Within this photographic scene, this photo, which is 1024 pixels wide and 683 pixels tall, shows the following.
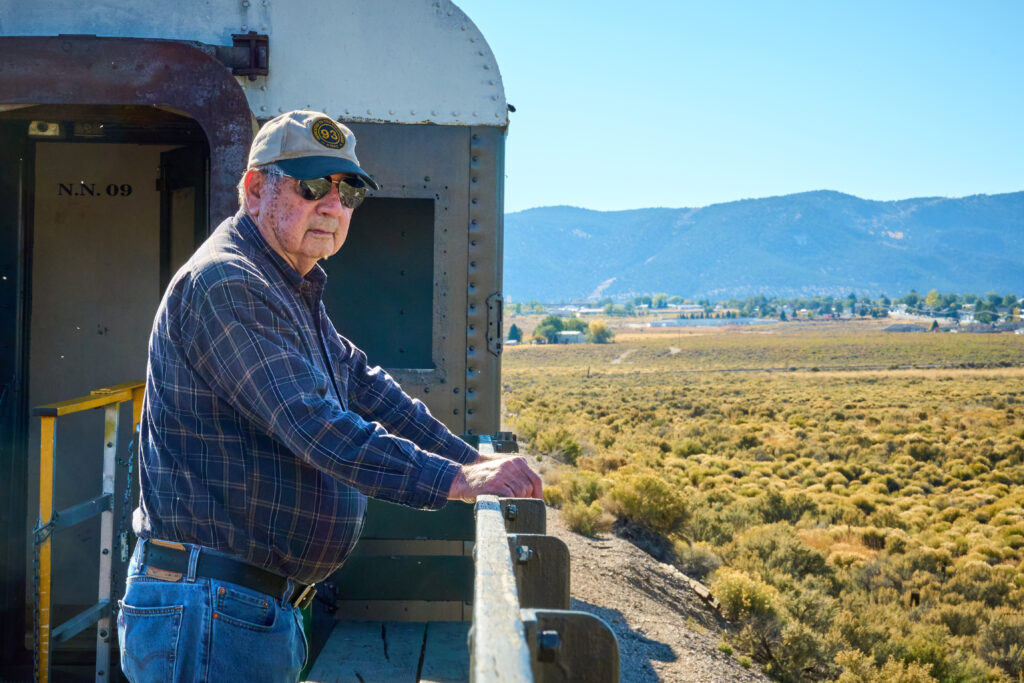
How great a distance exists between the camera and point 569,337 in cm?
10281

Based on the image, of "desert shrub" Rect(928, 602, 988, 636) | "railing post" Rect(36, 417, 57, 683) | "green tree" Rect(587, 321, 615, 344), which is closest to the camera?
"railing post" Rect(36, 417, 57, 683)

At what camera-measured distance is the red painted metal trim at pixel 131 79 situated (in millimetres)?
3688

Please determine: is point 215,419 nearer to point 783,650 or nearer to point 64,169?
point 64,169

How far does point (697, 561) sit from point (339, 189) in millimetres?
9644

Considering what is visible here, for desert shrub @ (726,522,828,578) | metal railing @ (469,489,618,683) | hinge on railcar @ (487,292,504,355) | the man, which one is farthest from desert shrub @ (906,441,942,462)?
the man

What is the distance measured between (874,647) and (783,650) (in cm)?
111

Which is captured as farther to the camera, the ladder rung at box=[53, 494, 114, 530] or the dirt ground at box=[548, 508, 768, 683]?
the dirt ground at box=[548, 508, 768, 683]

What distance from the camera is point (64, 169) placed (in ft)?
16.0

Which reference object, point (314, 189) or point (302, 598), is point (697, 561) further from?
point (314, 189)

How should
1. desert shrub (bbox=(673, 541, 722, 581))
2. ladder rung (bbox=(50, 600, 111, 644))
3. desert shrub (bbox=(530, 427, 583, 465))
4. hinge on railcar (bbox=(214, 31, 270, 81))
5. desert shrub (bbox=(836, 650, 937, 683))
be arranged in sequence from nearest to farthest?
ladder rung (bbox=(50, 600, 111, 644)) < hinge on railcar (bbox=(214, 31, 270, 81)) < desert shrub (bbox=(836, 650, 937, 683)) < desert shrub (bbox=(673, 541, 722, 581)) < desert shrub (bbox=(530, 427, 583, 465))

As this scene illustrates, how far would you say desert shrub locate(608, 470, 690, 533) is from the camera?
12.1 m

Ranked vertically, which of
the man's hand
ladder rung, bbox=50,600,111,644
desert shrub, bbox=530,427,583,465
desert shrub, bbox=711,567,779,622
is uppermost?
the man's hand

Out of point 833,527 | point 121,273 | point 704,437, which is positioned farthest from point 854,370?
point 121,273

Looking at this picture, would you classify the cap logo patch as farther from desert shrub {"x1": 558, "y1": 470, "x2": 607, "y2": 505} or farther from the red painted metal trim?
desert shrub {"x1": 558, "y1": 470, "x2": 607, "y2": 505}
